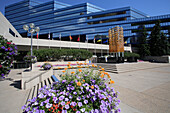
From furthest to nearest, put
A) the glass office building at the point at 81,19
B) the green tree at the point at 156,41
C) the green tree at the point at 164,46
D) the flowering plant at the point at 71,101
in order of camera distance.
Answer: the glass office building at the point at 81,19 → the green tree at the point at 156,41 → the green tree at the point at 164,46 → the flowering plant at the point at 71,101

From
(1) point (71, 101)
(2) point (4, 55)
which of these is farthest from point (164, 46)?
(2) point (4, 55)

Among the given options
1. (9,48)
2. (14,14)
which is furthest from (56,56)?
(14,14)

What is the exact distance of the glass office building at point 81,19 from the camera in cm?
5928

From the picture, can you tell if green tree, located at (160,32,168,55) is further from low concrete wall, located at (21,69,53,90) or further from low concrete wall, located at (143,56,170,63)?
low concrete wall, located at (21,69,53,90)

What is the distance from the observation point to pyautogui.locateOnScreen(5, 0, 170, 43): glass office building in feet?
194

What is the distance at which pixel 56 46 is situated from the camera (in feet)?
104

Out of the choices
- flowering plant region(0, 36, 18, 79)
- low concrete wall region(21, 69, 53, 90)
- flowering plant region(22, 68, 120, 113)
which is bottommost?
low concrete wall region(21, 69, 53, 90)

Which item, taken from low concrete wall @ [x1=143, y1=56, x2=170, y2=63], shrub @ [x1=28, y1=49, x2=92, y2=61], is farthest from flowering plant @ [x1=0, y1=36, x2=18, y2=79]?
low concrete wall @ [x1=143, y1=56, x2=170, y2=63]

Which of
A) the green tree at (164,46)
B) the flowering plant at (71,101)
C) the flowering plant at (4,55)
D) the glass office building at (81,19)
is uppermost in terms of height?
the glass office building at (81,19)

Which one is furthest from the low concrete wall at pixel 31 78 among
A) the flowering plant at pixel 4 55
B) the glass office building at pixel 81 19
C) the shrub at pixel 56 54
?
the glass office building at pixel 81 19

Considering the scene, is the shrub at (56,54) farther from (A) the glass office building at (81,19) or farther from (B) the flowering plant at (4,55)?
(A) the glass office building at (81,19)

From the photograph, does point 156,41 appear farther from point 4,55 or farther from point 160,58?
point 4,55

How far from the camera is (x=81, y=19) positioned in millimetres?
66000

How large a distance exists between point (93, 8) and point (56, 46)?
5336 cm
